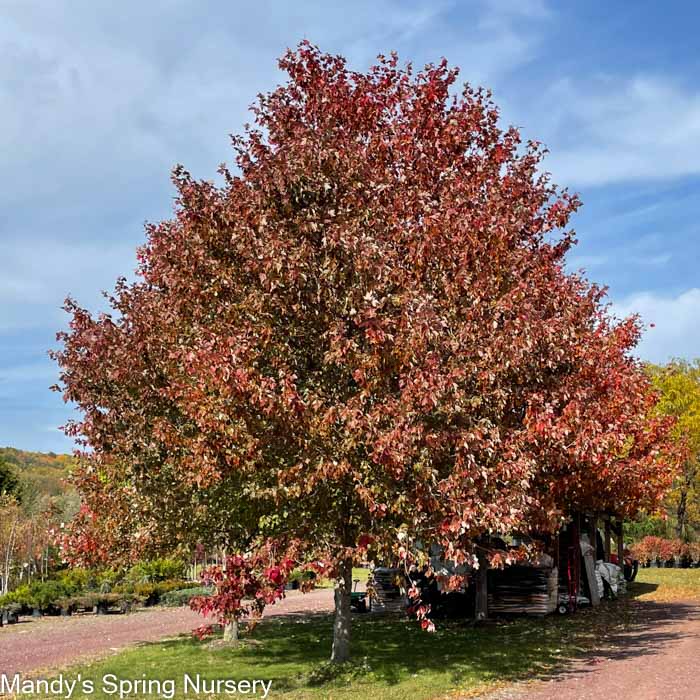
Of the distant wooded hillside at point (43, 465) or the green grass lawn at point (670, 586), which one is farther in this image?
the distant wooded hillside at point (43, 465)

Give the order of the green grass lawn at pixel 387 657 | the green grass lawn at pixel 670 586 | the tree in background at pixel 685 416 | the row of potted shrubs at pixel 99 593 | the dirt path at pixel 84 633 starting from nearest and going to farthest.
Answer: the green grass lawn at pixel 387 657
the dirt path at pixel 84 633
the row of potted shrubs at pixel 99 593
the green grass lawn at pixel 670 586
the tree in background at pixel 685 416

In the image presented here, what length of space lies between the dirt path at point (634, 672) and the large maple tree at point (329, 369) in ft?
8.42

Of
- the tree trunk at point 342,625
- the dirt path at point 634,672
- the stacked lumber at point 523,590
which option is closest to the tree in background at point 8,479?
the stacked lumber at point 523,590

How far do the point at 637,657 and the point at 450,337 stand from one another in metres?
7.75

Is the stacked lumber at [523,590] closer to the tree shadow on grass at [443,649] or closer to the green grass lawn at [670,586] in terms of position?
the tree shadow on grass at [443,649]

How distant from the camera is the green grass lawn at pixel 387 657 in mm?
12172

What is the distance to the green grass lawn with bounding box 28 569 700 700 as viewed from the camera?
1217 centimetres

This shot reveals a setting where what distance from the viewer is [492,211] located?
550 inches

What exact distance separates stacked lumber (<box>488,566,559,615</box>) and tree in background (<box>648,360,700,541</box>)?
1899 centimetres

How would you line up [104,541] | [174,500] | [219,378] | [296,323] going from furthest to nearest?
[104,541]
[174,500]
[296,323]
[219,378]

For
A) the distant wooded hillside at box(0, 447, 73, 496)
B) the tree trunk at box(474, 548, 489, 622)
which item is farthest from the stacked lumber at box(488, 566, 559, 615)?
the distant wooded hillside at box(0, 447, 73, 496)

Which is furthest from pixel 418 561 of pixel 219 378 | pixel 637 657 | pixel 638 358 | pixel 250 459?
pixel 638 358

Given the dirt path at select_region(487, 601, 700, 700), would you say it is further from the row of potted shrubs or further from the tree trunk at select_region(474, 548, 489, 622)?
the row of potted shrubs

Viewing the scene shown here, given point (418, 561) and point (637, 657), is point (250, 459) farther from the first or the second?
point (637, 657)
